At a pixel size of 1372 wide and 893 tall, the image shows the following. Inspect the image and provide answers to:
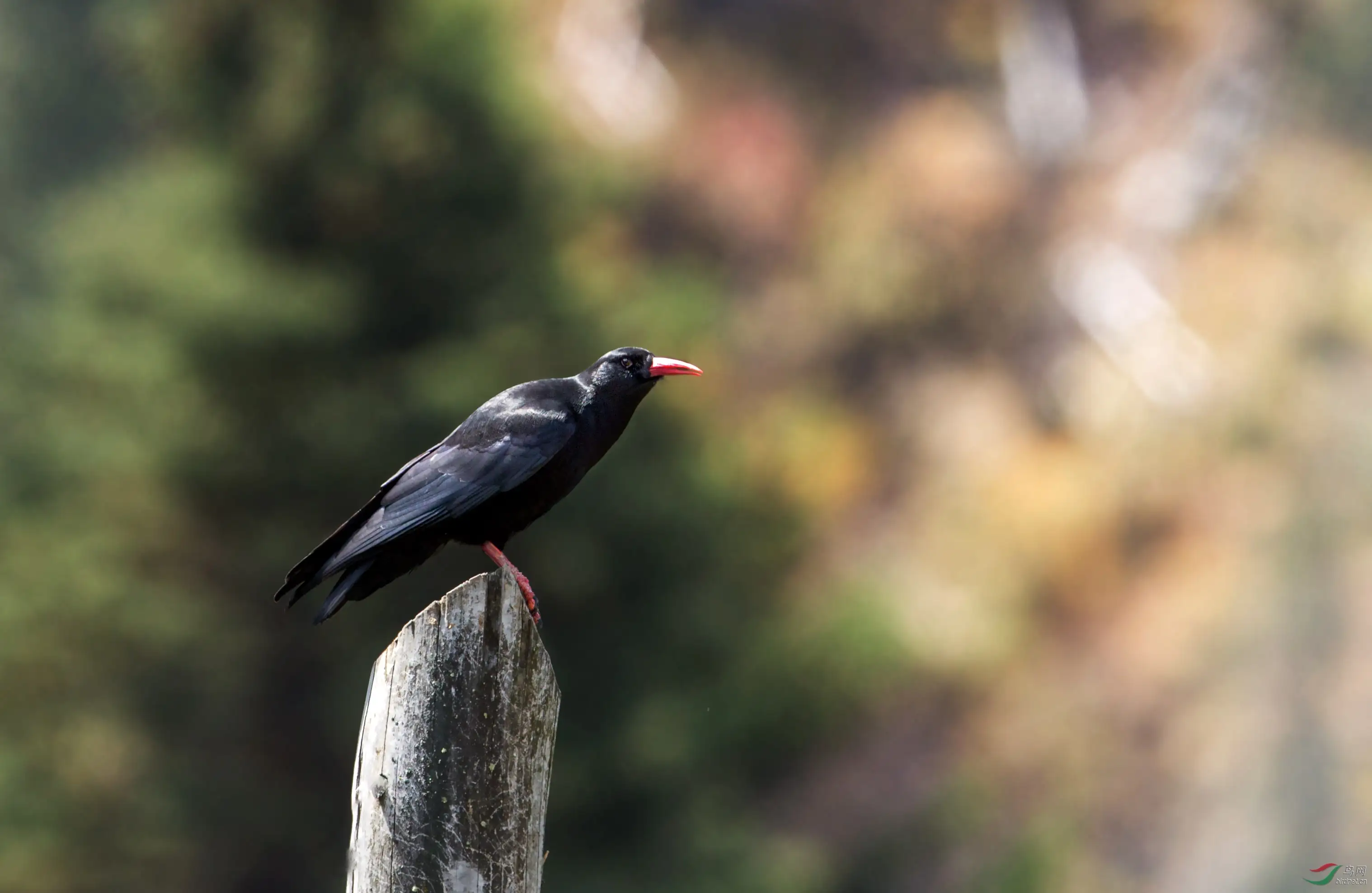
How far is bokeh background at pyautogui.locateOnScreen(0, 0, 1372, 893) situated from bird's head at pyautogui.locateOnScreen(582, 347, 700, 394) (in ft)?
14.6

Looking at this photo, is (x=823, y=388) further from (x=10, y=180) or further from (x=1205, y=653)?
(x=10, y=180)

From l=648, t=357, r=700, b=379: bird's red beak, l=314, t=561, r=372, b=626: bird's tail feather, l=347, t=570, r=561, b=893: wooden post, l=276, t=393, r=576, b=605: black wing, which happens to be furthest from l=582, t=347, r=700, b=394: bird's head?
l=347, t=570, r=561, b=893: wooden post

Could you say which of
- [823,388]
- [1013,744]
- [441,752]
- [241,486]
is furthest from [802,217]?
[441,752]

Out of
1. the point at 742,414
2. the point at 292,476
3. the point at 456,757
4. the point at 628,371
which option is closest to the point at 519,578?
the point at 456,757

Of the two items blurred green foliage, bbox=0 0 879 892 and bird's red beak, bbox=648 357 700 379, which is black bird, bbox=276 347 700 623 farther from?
blurred green foliage, bbox=0 0 879 892

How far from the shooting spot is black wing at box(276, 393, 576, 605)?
11.4ft

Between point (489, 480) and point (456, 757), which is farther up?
point (489, 480)

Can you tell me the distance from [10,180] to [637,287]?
26.5ft

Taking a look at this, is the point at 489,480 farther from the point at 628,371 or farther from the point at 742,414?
A: the point at 742,414

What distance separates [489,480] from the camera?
3.63m

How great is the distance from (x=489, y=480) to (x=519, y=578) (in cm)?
70

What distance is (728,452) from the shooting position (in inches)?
419

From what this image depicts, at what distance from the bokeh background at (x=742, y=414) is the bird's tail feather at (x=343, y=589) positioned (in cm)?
483

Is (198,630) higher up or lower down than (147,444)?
lower down
